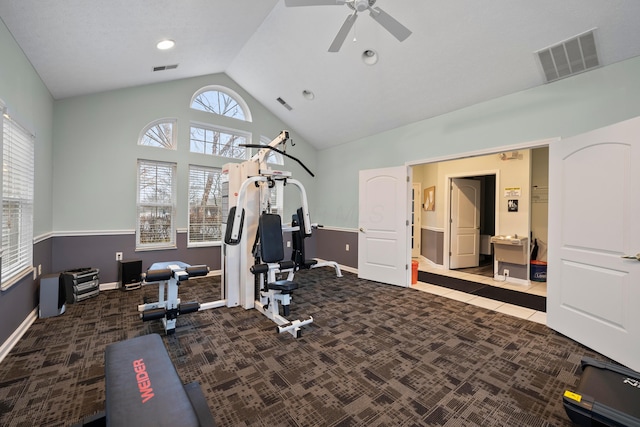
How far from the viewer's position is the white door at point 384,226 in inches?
177

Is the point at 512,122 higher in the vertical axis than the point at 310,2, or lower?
lower

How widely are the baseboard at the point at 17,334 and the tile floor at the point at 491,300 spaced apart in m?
4.81

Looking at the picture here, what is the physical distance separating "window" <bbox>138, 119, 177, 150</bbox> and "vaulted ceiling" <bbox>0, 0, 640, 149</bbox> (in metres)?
0.66

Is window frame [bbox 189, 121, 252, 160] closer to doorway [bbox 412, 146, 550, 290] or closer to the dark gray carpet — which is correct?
the dark gray carpet

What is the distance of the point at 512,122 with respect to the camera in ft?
11.0

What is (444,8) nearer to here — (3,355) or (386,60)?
(386,60)

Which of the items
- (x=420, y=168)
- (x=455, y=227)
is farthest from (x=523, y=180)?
(x=420, y=168)

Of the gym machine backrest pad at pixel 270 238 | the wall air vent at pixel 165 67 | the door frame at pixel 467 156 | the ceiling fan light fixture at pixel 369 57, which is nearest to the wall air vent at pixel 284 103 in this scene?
the wall air vent at pixel 165 67

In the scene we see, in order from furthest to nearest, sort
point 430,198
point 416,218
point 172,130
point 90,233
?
point 416,218
point 430,198
point 172,130
point 90,233

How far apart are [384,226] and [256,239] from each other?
2.35 meters

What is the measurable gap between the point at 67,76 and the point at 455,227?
6.94 m

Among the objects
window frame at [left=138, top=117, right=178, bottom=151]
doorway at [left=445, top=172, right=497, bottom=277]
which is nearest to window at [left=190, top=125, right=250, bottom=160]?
window frame at [left=138, top=117, right=178, bottom=151]

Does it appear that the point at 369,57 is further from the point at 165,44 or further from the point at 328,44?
the point at 165,44

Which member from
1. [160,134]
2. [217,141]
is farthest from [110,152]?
[217,141]
